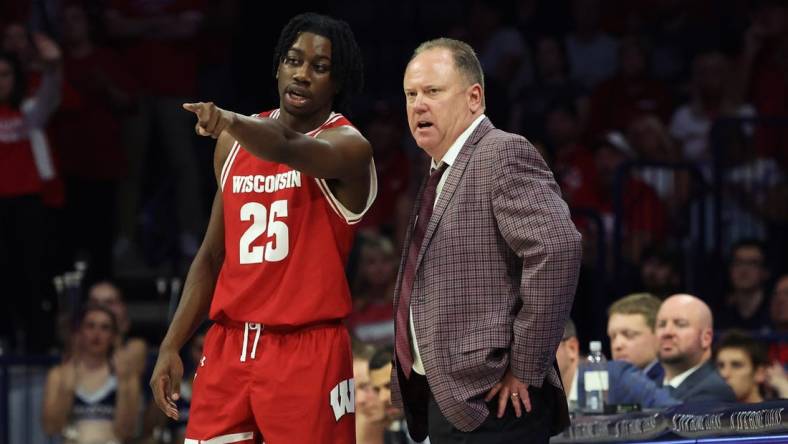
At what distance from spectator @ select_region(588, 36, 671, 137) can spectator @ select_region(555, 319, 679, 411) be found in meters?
4.69

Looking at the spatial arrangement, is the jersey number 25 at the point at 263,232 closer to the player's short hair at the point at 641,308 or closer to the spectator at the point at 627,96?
the player's short hair at the point at 641,308

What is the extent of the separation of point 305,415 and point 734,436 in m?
1.65

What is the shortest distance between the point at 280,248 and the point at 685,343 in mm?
3014

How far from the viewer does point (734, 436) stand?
5414 mm

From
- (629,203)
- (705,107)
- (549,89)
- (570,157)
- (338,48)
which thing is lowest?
(629,203)

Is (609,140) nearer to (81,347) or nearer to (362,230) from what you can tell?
(362,230)

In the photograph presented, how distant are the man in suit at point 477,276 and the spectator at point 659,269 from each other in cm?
506

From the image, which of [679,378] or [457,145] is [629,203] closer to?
[679,378]

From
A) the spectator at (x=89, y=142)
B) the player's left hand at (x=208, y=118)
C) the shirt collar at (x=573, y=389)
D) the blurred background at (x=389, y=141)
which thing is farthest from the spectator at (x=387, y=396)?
the spectator at (x=89, y=142)

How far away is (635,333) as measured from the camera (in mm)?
7422

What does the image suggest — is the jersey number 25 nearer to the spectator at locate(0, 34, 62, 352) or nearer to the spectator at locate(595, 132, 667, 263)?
the spectator at locate(595, 132, 667, 263)

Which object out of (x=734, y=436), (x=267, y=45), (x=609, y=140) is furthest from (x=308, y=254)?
(x=267, y=45)

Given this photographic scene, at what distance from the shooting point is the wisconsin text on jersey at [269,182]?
481 centimetres

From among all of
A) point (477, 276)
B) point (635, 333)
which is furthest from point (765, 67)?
point (477, 276)
